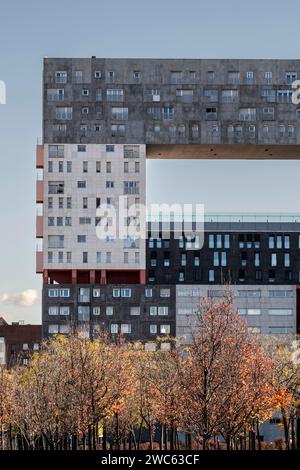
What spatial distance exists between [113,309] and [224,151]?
108ft

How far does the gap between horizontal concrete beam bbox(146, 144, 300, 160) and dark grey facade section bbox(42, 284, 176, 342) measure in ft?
78.4

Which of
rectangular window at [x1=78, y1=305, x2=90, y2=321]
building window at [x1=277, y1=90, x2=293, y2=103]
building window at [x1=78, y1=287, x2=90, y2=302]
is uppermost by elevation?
building window at [x1=277, y1=90, x2=293, y2=103]

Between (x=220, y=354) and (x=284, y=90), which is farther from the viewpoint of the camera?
(x=284, y=90)

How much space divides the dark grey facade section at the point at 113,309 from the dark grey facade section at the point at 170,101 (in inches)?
968

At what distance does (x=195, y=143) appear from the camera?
169 metres

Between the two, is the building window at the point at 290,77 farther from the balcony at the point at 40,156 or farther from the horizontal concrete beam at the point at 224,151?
the balcony at the point at 40,156

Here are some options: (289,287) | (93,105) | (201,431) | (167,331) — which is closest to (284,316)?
(289,287)

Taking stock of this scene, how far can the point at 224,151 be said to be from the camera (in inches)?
6821

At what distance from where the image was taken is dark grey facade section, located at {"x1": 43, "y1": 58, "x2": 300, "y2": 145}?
169125 mm

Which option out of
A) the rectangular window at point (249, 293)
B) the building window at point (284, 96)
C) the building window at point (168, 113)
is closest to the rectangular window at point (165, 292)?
the rectangular window at point (249, 293)

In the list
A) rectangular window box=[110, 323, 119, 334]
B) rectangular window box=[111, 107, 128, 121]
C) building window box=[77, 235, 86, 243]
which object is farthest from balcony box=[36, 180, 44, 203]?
rectangular window box=[110, 323, 119, 334]

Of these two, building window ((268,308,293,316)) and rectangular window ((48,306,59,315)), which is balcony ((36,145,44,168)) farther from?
building window ((268,308,293,316))

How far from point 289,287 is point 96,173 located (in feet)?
125
